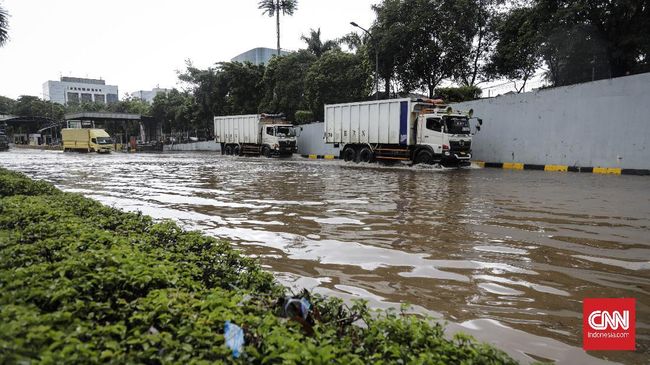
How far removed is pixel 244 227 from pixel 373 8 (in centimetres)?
2389

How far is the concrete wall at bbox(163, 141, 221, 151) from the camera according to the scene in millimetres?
43669

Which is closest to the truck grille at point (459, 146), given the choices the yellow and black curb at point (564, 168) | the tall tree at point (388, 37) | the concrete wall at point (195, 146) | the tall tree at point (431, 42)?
the yellow and black curb at point (564, 168)

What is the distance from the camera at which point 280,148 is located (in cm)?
2911

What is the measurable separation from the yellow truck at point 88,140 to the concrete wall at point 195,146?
862cm

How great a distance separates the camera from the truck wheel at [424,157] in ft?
61.6

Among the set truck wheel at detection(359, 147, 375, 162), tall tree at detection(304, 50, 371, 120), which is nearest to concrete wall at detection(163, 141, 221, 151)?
tall tree at detection(304, 50, 371, 120)

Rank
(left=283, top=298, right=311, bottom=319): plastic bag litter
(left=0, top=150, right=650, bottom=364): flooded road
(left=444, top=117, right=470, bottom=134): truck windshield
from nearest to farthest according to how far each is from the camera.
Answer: (left=283, top=298, right=311, bottom=319): plastic bag litter
(left=0, top=150, right=650, bottom=364): flooded road
(left=444, top=117, right=470, bottom=134): truck windshield

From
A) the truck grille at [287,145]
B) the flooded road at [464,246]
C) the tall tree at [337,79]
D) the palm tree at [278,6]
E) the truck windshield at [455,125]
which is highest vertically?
the palm tree at [278,6]

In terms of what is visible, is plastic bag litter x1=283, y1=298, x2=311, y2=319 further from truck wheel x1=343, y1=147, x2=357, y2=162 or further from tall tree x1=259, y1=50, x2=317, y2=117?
tall tree x1=259, y1=50, x2=317, y2=117

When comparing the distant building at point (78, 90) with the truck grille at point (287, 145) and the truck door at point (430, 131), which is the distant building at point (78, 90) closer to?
the truck grille at point (287, 145)

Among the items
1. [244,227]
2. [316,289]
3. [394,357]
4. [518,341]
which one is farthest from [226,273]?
[244,227]

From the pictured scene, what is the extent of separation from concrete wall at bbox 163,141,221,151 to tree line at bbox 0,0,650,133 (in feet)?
26.0

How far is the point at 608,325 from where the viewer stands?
10.3 feet

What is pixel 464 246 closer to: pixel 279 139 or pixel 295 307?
pixel 295 307
